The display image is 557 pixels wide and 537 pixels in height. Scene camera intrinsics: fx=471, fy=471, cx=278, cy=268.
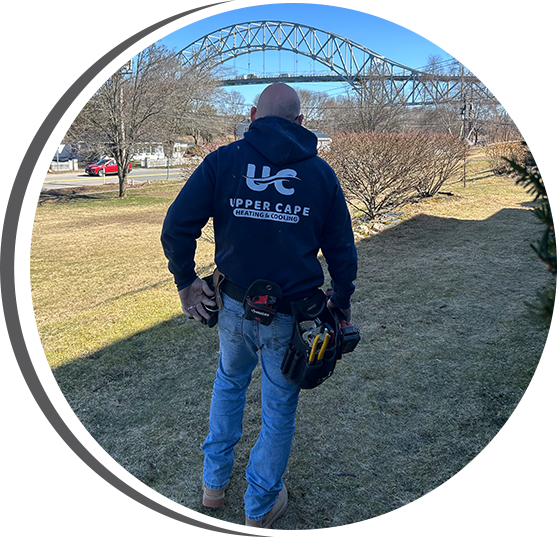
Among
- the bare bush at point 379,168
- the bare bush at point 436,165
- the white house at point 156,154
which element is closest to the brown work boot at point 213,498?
the white house at point 156,154

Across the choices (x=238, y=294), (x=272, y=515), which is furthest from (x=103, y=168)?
(x=272, y=515)

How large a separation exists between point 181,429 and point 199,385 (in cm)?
50

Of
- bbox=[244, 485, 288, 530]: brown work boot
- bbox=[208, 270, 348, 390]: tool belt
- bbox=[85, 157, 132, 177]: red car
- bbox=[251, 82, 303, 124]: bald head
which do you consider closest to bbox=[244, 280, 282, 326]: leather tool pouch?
bbox=[208, 270, 348, 390]: tool belt

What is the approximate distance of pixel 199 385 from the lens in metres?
3.39

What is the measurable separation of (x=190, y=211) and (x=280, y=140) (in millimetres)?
474

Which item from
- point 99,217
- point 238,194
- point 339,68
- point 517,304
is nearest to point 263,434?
point 238,194

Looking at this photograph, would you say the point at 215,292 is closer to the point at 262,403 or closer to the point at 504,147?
the point at 262,403

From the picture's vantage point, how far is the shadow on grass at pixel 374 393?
8.18 feet

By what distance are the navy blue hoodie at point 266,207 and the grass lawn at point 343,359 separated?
41.4 inches

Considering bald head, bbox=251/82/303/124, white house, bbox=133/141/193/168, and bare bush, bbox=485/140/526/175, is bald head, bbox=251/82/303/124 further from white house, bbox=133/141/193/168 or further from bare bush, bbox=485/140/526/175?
white house, bbox=133/141/193/168

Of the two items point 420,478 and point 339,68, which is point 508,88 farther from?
point 420,478

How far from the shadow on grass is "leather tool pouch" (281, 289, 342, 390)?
2.66 feet

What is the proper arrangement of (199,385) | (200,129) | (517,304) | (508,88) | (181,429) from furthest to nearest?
(517,304)
(200,129)
(199,385)
(181,429)
(508,88)

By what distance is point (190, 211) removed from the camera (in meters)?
1.96
